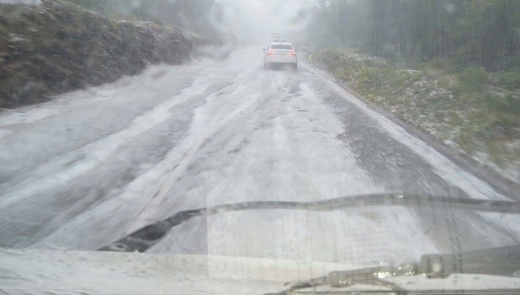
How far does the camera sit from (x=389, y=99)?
14711mm

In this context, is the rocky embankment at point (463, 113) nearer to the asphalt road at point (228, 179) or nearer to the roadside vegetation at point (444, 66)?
the roadside vegetation at point (444, 66)

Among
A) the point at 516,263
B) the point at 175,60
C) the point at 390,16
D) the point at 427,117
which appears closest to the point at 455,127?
the point at 427,117

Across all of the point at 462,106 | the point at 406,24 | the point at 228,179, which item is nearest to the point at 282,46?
the point at 406,24

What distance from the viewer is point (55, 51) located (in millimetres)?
13586

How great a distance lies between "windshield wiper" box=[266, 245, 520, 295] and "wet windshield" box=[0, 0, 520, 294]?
0.08ft

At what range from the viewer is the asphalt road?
16.4 ft

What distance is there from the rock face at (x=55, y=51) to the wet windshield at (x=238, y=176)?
0.18ft

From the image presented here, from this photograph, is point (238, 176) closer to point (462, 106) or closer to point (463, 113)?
point (463, 113)

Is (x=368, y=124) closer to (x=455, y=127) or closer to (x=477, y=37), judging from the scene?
(x=455, y=127)

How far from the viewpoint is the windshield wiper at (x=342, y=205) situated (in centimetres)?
523

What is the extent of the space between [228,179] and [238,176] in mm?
209

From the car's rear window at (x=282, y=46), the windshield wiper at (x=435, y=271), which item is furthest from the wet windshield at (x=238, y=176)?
the car's rear window at (x=282, y=46)

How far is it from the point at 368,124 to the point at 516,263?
676 centimetres

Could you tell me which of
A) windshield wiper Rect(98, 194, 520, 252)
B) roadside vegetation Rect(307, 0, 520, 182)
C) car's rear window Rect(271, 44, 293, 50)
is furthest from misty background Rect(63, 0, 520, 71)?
windshield wiper Rect(98, 194, 520, 252)
